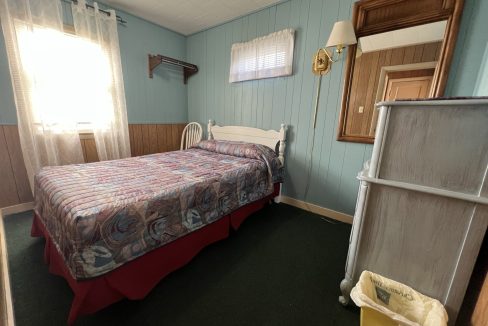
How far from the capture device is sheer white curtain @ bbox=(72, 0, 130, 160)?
2.29 m


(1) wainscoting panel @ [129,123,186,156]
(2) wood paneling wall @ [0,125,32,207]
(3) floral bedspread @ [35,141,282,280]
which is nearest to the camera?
(3) floral bedspread @ [35,141,282,280]

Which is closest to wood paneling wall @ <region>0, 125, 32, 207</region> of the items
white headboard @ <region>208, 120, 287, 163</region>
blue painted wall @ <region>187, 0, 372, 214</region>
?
white headboard @ <region>208, 120, 287, 163</region>

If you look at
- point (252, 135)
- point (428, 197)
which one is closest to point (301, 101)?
point (252, 135)

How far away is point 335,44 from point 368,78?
47 centimetres

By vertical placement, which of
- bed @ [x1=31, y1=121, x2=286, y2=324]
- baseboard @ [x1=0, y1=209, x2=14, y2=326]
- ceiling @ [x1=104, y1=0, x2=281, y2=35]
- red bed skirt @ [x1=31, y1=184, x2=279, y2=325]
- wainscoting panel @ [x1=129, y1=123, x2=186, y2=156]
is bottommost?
baseboard @ [x1=0, y1=209, x2=14, y2=326]

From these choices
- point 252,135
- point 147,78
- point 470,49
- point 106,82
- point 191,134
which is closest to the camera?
point 470,49

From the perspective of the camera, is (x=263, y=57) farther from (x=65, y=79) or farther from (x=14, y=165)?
(x=14, y=165)

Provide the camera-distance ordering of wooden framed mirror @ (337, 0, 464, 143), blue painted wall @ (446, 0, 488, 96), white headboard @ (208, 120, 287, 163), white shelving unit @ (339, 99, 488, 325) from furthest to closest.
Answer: white headboard @ (208, 120, 287, 163)
wooden framed mirror @ (337, 0, 464, 143)
blue painted wall @ (446, 0, 488, 96)
white shelving unit @ (339, 99, 488, 325)

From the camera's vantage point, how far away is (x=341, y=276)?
4.84 ft

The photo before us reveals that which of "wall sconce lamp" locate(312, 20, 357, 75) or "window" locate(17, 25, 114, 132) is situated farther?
"window" locate(17, 25, 114, 132)

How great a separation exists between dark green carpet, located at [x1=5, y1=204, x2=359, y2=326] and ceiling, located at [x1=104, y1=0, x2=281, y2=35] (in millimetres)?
2665

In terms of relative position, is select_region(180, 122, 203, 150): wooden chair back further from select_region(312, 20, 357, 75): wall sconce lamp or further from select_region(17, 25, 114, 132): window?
select_region(312, 20, 357, 75): wall sconce lamp

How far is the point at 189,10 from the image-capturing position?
8.48 ft

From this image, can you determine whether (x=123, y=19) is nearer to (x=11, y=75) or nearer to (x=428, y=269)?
(x=11, y=75)
